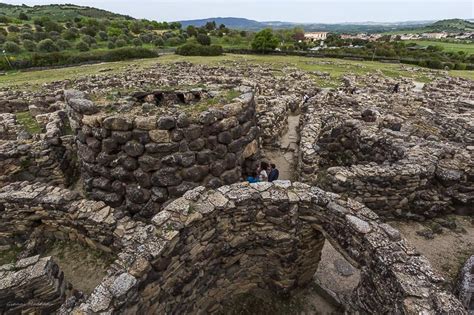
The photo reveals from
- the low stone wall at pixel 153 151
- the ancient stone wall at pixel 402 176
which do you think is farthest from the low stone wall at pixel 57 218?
the ancient stone wall at pixel 402 176

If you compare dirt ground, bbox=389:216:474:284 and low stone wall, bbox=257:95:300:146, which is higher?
low stone wall, bbox=257:95:300:146

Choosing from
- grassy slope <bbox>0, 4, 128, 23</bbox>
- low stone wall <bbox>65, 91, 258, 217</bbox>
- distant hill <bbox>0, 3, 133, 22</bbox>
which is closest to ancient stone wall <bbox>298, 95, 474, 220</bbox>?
low stone wall <bbox>65, 91, 258, 217</bbox>

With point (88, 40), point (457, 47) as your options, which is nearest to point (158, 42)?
point (88, 40)

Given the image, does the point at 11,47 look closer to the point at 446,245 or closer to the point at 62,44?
the point at 62,44

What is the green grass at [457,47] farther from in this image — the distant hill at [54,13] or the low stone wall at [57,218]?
the distant hill at [54,13]

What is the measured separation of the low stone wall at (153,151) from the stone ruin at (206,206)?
4 cm

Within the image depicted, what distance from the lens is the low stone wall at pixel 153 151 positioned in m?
8.05

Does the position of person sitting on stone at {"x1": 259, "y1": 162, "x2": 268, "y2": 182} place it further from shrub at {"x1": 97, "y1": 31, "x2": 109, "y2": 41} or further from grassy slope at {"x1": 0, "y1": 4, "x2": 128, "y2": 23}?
grassy slope at {"x1": 0, "y1": 4, "x2": 128, "y2": 23}

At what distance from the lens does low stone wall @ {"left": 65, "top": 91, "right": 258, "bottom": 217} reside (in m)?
8.05

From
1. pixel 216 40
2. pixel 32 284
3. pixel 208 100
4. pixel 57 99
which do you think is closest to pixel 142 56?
pixel 216 40

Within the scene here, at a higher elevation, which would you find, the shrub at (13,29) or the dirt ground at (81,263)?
the shrub at (13,29)

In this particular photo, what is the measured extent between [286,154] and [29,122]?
15636 millimetres

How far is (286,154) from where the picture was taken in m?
14.2

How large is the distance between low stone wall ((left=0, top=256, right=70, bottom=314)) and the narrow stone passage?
28.3ft
